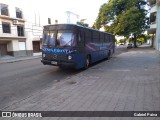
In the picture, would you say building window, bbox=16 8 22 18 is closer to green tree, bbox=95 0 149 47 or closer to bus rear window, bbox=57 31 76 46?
green tree, bbox=95 0 149 47

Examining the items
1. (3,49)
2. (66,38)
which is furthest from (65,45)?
(3,49)

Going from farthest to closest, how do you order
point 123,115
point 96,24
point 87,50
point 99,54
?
point 96,24, point 99,54, point 87,50, point 123,115

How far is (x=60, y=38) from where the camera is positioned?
1041 cm

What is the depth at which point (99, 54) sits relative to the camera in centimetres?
1516

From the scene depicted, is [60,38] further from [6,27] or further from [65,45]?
[6,27]

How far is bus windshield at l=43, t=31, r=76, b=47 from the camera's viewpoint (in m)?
10.2

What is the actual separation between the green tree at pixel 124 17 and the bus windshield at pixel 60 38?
31.5 meters

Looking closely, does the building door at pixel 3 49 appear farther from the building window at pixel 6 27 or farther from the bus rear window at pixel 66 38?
the bus rear window at pixel 66 38

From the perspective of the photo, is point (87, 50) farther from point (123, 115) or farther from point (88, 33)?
point (123, 115)

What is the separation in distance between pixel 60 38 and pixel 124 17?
3180 centimetres

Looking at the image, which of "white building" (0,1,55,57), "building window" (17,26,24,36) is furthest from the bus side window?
"building window" (17,26,24,36)

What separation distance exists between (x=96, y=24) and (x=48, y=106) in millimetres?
41665

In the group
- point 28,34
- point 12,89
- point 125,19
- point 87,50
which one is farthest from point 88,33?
point 125,19

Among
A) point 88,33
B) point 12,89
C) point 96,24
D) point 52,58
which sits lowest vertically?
point 12,89
